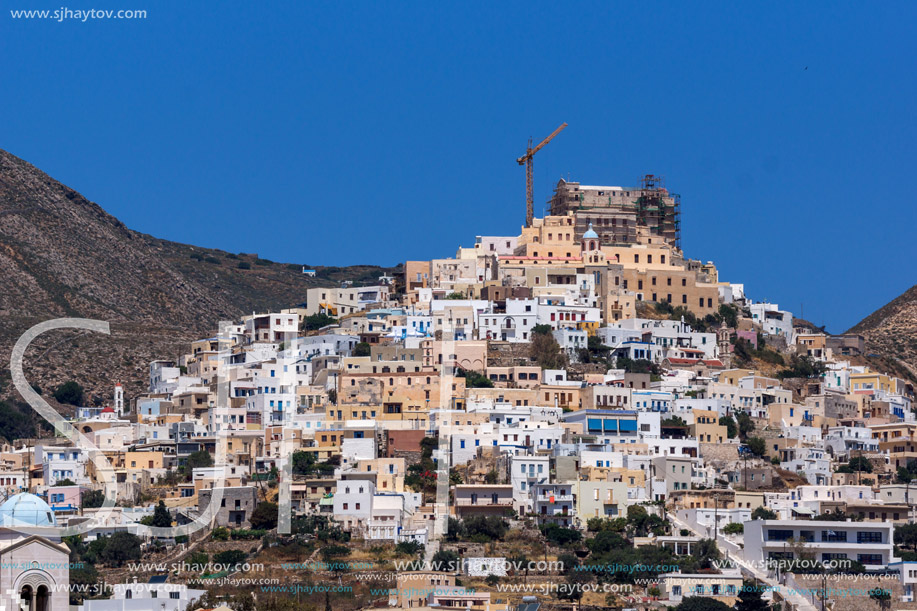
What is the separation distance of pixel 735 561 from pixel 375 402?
20.2m

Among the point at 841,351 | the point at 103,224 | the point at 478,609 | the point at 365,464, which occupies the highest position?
the point at 103,224

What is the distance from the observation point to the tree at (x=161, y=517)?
7256 centimetres

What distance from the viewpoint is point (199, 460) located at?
3137 inches

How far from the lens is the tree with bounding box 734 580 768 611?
63.4 m

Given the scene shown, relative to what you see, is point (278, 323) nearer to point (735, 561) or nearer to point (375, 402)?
point (375, 402)

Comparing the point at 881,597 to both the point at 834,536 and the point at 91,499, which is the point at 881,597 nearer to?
the point at 834,536

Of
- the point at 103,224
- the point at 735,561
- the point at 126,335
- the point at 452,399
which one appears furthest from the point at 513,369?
the point at 103,224

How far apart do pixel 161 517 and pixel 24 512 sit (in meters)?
31.3

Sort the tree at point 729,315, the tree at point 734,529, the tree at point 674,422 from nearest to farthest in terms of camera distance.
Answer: the tree at point 734,529, the tree at point 674,422, the tree at point 729,315

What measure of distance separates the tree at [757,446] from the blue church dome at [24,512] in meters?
45.6

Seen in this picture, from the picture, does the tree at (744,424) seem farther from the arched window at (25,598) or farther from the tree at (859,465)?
the arched window at (25,598)

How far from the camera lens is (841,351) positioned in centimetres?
10775

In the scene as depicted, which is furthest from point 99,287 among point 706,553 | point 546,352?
point 706,553

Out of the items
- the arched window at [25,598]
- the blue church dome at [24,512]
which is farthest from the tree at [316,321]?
the arched window at [25,598]
